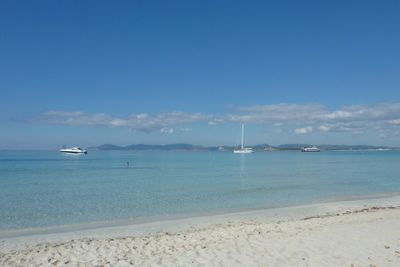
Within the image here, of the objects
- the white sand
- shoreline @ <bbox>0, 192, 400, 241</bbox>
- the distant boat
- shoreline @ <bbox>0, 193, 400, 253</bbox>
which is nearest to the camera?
the white sand

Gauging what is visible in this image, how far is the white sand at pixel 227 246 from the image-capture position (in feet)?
33.4

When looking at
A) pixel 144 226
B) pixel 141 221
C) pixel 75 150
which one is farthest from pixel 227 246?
pixel 75 150

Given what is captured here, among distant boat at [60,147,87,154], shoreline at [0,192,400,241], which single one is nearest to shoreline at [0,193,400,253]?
shoreline at [0,192,400,241]

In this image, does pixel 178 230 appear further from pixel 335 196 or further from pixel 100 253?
pixel 335 196

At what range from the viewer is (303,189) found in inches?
1348

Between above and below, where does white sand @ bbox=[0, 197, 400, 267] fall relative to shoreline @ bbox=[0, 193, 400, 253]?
above

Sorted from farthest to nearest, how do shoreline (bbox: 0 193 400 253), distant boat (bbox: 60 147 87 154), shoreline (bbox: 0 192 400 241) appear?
1. distant boat (bbox: 60 147 87 154)
2. shoreline (bbox: 0 192 400 241)
3. shoreline (bbox: 0 193 400 253)

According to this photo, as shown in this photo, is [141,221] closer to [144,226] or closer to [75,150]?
[144,226]

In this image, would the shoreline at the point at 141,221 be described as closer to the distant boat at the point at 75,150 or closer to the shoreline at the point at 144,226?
the shoreline at the point at 144,226

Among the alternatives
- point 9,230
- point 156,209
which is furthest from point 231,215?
point 9,230

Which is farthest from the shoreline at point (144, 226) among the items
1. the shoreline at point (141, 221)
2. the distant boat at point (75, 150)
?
the distant boat at point (75, 150)

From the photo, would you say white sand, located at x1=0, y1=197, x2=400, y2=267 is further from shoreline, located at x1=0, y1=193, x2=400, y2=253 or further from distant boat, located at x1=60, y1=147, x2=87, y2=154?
distant boat, located at x1=60, y1=147, x2=87, y2=154

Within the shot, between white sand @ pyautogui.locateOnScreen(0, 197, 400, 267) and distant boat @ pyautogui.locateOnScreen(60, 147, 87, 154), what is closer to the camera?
white sand @ pyautogui.locateOnScreen(0, 197, 400, 267)

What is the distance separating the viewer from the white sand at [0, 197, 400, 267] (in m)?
10.2
